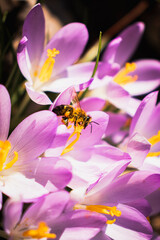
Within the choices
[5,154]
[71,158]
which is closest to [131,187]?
[71,158]

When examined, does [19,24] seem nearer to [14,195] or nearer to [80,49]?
[80,49]

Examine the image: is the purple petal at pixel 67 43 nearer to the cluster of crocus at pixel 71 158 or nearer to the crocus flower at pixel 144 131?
the cluster of crocus at pixel 71 158

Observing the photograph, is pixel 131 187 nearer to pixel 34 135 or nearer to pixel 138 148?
pixel 138 148

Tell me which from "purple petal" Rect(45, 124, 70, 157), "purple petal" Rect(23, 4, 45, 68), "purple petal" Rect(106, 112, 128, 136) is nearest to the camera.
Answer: "purple petal" Rect(45, 124, 70, 157)

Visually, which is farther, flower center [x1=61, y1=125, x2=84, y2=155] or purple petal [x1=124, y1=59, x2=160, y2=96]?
purple petal [x1=124, y1=59, x2=160, y2=96]

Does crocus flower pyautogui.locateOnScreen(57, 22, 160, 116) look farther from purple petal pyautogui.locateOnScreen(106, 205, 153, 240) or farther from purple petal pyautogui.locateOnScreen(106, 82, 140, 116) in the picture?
purple petal pyautogui.locateOnScreen(106, 205, 153, 240)

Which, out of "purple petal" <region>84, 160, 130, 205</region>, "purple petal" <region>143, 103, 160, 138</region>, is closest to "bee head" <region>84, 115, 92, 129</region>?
"purple petal" <region>84, 160, 130, 205</region>

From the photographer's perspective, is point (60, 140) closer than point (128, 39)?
Yes

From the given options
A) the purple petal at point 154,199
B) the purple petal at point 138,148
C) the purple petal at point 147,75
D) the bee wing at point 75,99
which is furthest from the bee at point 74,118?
the purple petal at point 147,75
